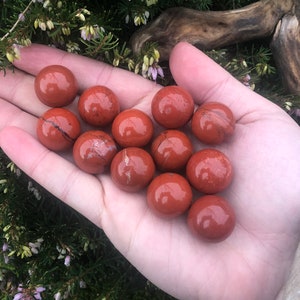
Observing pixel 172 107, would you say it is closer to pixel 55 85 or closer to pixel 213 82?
pixel 213 82

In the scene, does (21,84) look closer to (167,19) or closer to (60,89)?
(60,89)

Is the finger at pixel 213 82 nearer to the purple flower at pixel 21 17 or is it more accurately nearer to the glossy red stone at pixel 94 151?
the glossy red stone at pixel 94 151

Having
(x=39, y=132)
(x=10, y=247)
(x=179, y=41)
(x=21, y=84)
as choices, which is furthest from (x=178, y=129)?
(x=10, y=247)

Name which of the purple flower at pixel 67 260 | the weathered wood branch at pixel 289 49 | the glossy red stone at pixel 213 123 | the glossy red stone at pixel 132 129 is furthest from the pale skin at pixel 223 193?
the weathered wood branch at pixel 289 49

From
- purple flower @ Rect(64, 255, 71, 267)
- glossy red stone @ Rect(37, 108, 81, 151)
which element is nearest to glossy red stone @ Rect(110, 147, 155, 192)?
glossy red stone @ Rect(37, 108, 81, 151)

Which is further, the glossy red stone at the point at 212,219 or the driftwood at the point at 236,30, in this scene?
the driftwood at the point at 236,30

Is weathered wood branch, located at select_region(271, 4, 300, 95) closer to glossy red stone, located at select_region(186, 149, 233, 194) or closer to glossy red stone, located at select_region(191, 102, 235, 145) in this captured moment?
glossy red stone, located at select_region(191, 102, 235, 145)

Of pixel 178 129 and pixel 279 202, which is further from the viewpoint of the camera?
pixel 178 129
